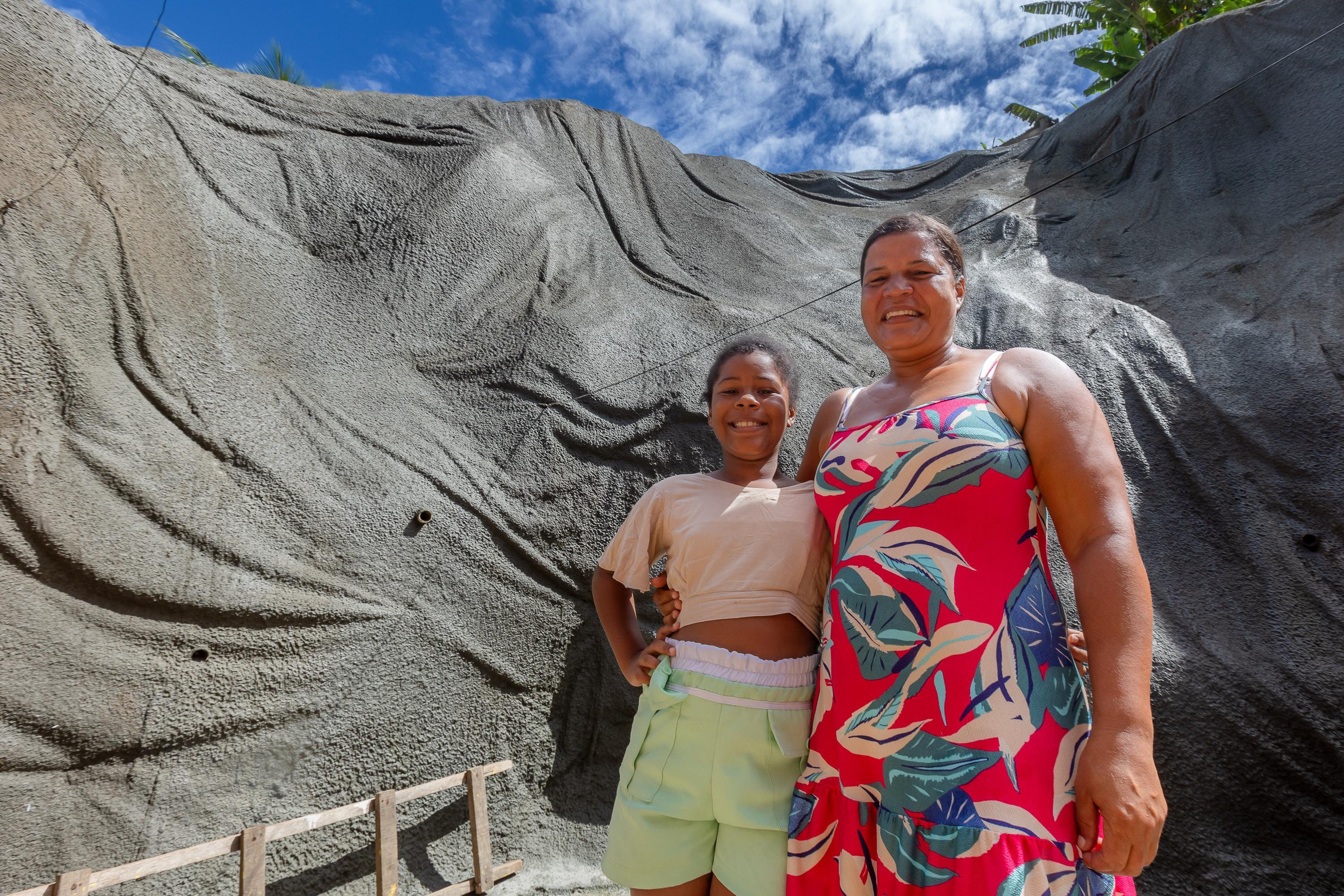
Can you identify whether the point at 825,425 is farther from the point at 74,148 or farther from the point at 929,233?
the point at 74,148

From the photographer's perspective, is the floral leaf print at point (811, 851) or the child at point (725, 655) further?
the child at point (725, 655)

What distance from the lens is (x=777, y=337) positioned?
4613 mm

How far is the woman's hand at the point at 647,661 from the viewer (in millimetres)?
1527

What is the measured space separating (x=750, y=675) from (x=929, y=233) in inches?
39.9

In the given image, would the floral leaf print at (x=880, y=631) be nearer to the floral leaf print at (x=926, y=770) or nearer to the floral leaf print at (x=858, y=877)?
the floral leaf print at (x=926, y=770)

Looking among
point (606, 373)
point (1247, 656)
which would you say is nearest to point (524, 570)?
point (606, 373)

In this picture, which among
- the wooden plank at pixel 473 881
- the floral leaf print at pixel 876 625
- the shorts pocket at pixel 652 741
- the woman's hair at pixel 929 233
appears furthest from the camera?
the wooden plank at pixel 473 881

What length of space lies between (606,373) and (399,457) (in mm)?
1268

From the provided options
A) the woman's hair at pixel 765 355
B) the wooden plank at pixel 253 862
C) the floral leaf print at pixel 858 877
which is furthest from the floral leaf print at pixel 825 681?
the wooden plank at pixel 253 862

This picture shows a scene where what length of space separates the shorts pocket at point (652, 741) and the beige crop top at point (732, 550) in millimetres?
178

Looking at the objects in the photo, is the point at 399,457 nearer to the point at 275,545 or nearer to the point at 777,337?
the point at 275,545

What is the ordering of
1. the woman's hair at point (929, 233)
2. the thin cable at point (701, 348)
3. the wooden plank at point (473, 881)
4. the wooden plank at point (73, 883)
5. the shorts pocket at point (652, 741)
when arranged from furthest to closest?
1. the thin cable at point (701, 348)
2. the wooden plank at point (473, 881)
3. the wooden plank at point (73, 883)
4. the woman's hair at point (929, 233)
5. the shorts pocket at point (652, 741)

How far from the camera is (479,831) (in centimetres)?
265

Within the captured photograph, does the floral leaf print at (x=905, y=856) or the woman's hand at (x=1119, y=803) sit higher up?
the woman's hand at (x=1119, y=803)
